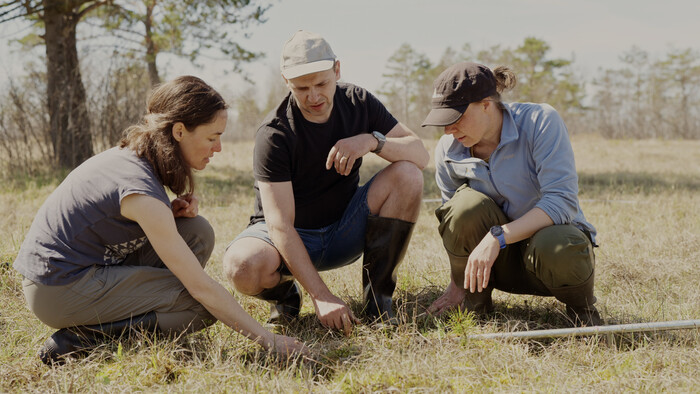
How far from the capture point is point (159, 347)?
2604 mm

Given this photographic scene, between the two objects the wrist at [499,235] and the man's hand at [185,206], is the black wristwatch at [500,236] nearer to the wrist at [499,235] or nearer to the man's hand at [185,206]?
the wrist at [499,235]

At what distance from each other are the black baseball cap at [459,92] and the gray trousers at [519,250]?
451 millimetres

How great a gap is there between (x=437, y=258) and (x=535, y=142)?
161cm

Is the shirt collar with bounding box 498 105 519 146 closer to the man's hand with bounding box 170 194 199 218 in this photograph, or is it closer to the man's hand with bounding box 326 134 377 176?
Result: the man's hand with bounding box 326 134 377 176

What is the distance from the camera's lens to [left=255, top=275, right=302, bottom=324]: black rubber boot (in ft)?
10.3

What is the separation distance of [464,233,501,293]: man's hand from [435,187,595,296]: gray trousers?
8.2 inches

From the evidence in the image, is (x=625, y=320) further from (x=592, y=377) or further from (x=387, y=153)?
(x=387, y=153)

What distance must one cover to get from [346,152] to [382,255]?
594 millimetres

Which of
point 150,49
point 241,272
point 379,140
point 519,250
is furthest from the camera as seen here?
point 150,49

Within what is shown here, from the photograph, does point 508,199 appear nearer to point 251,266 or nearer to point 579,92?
point 251,266

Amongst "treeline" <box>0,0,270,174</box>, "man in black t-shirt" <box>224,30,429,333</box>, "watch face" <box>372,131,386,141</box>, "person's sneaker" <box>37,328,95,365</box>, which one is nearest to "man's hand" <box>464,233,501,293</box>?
"man in black t-shirt" <box>224,30,429,333</box>

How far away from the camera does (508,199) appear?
3045 millimetres

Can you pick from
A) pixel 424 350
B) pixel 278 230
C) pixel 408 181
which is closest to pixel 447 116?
pixel 408 181

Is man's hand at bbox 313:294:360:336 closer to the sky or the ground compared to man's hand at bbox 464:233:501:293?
closer to the ground
